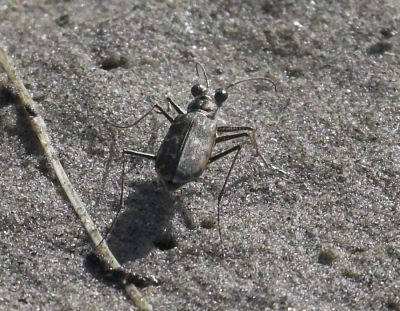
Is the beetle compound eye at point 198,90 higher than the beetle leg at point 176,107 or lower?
higher

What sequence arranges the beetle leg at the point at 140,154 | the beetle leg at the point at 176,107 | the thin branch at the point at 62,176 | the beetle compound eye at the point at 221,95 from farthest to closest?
the beetle compound eye at the point at 221,95 → the beetle leg at the point at 176,107 → the beetle leg at the point at 140,154 → the thin branch at the point at 62,176

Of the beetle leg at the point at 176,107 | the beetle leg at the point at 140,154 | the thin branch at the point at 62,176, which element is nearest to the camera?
the thin branch at the point at 62,176

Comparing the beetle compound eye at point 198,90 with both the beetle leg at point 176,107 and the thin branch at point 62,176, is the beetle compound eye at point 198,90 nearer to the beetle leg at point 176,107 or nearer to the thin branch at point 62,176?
the beetle leg at point 176,107

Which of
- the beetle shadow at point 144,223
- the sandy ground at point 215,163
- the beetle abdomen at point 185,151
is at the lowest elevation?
the beetle shadow at point 144,223

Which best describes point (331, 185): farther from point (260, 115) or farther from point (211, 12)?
point (211, 12)

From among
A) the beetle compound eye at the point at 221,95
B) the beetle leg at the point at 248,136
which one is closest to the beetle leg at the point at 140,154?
the beetle leg at the point at 248,136

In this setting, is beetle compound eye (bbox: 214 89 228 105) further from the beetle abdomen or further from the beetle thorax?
the beetle abdomen
